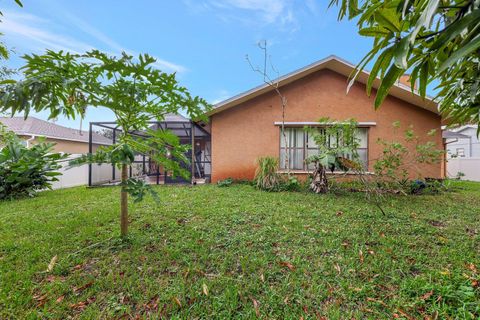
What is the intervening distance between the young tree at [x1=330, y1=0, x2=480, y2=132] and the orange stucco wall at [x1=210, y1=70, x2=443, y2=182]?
659 centimetres

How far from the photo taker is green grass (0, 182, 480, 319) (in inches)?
69.0

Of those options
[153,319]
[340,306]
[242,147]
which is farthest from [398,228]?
[242,147]

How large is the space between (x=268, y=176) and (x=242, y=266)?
4921mm

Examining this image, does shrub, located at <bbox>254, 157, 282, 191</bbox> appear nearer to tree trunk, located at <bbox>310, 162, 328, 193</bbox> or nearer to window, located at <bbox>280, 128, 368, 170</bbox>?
window, located at <bbox>280, 128, 368, 170</bbox>

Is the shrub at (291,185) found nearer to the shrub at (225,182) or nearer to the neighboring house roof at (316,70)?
the shrub at (225,182)

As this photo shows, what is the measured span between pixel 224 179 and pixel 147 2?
18.7ft

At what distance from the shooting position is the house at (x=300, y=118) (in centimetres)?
768

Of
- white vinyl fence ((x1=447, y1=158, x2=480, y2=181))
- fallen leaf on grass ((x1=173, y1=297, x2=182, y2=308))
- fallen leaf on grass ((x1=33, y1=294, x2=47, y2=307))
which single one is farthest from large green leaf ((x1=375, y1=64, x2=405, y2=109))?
white vinyl fence ((x1=447, y1=158, x2=480, y2=181))

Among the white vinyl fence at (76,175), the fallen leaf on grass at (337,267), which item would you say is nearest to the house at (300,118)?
the white vinyl fence at (76,175)

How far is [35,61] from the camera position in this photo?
1.95m

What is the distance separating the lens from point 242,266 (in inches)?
90.0

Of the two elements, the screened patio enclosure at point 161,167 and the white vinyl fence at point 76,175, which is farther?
the white vinyl fence at point 76,175

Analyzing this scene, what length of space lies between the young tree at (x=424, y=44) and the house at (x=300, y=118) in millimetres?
6506

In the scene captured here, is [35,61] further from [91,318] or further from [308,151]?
[308,151]
